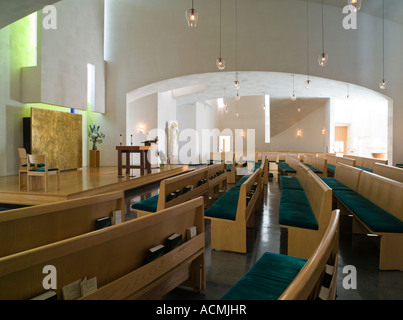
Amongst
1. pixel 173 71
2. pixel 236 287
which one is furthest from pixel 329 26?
pixel 236 287

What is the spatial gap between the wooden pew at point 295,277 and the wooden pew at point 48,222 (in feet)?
3.30

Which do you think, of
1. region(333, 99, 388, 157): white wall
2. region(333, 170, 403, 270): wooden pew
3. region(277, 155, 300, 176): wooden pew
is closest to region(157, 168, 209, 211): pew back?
region(333, 170, 403, 270): wooden pew

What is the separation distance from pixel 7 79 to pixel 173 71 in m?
4.36

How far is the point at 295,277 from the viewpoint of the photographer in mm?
1150

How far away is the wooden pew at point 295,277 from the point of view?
84 cm

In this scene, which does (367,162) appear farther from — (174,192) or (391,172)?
(174,192)

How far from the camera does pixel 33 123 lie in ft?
22.0

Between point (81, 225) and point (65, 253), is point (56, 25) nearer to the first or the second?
point (81, 225)

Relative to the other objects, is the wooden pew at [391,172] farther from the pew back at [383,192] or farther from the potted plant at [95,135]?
the potted plant at [95,135]

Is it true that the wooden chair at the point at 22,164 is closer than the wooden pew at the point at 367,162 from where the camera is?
Yes

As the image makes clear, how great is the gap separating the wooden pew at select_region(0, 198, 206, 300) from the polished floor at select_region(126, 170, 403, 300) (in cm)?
23

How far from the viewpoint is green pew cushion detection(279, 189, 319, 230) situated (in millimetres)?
2394

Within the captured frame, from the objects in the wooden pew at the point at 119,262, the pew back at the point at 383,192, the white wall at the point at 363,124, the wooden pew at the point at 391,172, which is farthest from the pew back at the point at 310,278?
the white wall at the point at 363,124
